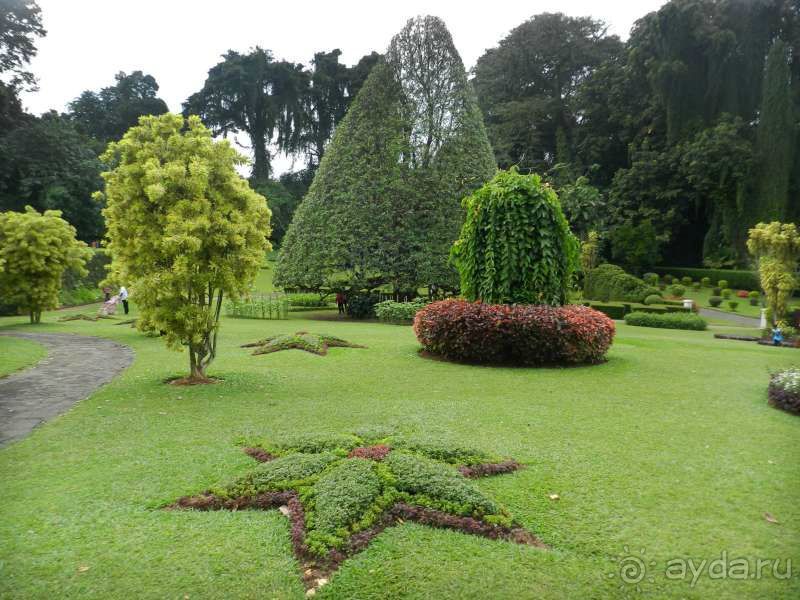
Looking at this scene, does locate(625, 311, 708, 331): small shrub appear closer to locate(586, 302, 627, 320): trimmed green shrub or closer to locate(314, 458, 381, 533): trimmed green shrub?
locate(586, 302, 627, 320): trimmed green shrub

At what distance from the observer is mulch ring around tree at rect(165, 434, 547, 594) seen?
3402 mm

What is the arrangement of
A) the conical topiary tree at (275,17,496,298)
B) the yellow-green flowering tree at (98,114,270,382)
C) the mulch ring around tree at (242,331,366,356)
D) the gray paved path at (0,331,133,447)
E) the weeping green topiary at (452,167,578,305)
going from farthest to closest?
the conical topiary tree at (275,17,496,298) → the mulch ring around tree at (242,331,366,356) → the weeping green topiary at (452,167,578,305) → the yellow-green flowering tree at (98,114,270,382) → the gray paved path at (0,331,133,447)

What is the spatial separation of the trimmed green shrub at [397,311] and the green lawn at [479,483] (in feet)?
32.4

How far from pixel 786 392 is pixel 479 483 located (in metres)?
5.02

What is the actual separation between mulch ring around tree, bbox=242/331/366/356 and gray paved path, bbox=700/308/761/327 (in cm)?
1924

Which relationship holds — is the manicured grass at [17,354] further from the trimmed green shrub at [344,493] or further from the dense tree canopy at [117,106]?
the dense tree canopy at [117,106]

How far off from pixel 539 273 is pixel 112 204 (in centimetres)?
734

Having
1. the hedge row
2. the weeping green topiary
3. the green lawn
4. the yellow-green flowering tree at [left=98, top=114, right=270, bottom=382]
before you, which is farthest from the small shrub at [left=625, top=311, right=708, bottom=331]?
the yellow-green flowering tree at [left=98, top=114, right=270, bottom=382]

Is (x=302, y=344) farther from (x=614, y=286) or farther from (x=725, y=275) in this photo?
(x=725, y=275)

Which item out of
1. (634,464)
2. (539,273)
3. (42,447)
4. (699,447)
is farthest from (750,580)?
(539,273)

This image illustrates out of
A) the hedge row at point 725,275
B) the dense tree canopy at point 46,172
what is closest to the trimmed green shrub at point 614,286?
the hedge row at point 725,275

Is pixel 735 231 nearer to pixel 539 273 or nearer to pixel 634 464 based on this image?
pixel 539 273

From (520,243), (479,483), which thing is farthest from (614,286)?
(479,483)

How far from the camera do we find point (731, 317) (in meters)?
25.4
